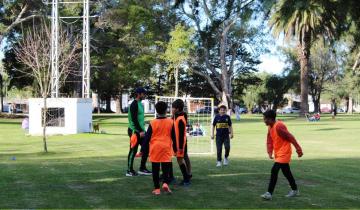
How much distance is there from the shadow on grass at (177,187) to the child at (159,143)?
0.41m

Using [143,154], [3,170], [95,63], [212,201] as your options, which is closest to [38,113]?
[3,170]

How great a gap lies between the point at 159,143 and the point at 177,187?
1.42 m

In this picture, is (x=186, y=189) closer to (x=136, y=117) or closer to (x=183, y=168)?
(x=183, y=168)

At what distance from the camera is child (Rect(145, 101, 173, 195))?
9.30 meters

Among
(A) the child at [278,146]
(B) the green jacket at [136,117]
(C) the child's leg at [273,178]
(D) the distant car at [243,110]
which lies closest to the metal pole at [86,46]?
(B) the green jacket at [136,117]

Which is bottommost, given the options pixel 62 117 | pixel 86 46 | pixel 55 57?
pixel 62 117

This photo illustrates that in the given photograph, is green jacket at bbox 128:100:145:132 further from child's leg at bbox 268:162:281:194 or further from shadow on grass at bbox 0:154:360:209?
child's leg at bbox 268:162:281:194

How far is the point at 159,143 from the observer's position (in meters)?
9.30

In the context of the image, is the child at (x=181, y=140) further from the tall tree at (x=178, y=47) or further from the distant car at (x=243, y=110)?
the distant car at (x=243, y=110)

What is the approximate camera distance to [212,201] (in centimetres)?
880

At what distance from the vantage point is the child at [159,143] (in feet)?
30.5

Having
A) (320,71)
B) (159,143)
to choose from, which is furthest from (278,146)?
(320,71)

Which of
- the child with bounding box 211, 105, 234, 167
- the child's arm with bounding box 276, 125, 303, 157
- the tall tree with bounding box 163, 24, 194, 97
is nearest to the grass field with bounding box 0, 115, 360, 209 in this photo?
the child with bounding box 211, 105, 234, 167

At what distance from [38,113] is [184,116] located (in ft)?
78.3
